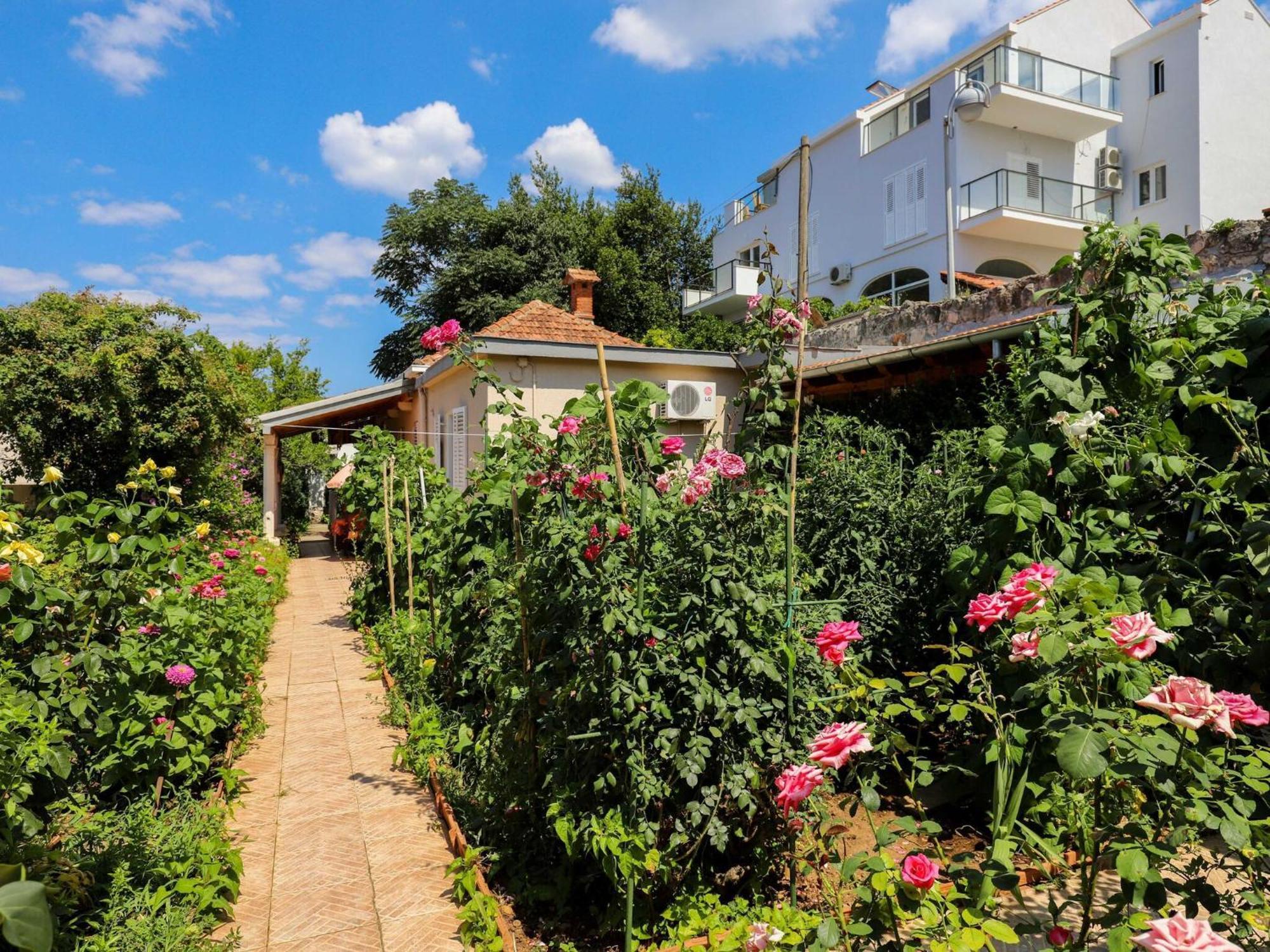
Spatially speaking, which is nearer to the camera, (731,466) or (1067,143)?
(731,466)

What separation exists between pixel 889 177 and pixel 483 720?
19208 mm

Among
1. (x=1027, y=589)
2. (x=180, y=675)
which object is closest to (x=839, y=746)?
(x=1027, y=589)

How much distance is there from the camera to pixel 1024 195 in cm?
1762

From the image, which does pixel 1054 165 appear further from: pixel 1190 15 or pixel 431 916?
pixel 431 916

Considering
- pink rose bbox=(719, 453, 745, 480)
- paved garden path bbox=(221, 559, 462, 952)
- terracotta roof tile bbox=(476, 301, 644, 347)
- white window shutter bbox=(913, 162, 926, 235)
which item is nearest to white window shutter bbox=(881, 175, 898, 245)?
white window shutter bbox=(913, 162, 926, 235)

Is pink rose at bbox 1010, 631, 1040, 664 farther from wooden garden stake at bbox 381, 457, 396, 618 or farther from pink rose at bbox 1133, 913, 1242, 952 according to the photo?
wooden garden stake at bbox 381, 457, 396, 618

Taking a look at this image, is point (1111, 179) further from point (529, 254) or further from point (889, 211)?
point (529, 254)

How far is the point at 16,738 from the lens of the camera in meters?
2.53

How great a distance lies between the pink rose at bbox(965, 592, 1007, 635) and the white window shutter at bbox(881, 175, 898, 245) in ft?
62.9

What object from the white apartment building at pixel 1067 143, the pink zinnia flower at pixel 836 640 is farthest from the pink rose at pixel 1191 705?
the white apartment building at pixel 1067 143

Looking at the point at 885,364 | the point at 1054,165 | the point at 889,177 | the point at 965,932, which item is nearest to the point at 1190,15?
the point at 1054,165

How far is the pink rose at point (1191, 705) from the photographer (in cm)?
160

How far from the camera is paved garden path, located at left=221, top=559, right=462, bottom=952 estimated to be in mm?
2947

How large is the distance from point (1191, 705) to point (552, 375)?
26.9 feet
